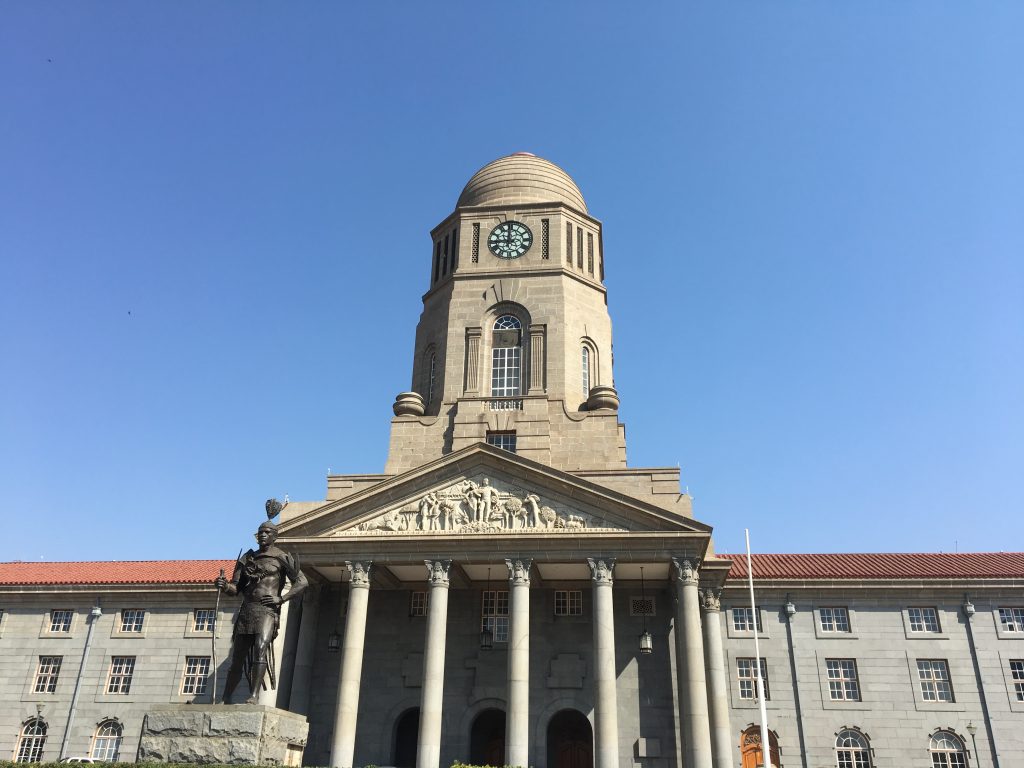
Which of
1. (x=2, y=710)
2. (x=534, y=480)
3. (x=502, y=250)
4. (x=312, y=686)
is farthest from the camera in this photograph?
(x=502, y=250)

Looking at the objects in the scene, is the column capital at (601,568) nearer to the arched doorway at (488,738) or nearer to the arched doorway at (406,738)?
the arched doorway at (488,738)

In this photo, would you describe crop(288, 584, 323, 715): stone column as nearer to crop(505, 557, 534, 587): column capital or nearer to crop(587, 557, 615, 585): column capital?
crop(505, 557, 534, 587): column capital

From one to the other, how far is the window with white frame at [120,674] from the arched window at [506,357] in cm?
2220

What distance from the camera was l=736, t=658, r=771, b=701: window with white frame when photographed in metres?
38.6

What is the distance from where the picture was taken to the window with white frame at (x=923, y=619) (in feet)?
129

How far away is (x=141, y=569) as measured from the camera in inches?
1831

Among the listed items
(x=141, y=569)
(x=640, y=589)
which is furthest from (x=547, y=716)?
(x=141, y=569)

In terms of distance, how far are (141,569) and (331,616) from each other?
1437cm

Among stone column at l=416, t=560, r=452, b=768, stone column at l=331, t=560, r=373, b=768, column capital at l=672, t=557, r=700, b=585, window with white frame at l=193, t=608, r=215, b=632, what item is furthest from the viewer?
window with white frame at l=193, t=608, r=215, b=632

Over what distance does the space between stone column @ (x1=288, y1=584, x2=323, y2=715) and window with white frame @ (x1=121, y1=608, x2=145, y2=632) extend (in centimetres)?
1115

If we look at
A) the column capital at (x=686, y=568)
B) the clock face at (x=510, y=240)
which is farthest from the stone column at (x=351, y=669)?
the clock face at (x=510, y=240)

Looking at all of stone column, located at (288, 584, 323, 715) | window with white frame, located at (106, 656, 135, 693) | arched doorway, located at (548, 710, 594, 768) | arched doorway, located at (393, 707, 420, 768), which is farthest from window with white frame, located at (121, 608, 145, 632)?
arched doorway, located at (548, 710, 594, 768)

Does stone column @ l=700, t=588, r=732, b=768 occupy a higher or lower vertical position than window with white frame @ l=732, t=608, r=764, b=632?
lower

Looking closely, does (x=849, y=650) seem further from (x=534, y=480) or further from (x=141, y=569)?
(x=141, y=569)
